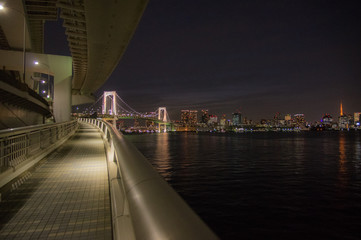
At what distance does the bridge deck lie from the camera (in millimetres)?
3021

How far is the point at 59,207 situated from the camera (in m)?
3.81

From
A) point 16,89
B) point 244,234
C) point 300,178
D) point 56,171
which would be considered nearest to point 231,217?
point 244,234

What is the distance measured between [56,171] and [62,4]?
6.08 meters

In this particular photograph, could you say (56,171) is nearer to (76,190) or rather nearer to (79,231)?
(76,190)

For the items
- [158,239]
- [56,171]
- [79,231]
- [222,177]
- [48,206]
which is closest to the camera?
[158,239]

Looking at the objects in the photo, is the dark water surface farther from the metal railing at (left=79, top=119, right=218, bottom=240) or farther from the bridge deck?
the metal railing at (left=79, top=119, right=218, bottom=240)

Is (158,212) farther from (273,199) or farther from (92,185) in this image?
(273,199)

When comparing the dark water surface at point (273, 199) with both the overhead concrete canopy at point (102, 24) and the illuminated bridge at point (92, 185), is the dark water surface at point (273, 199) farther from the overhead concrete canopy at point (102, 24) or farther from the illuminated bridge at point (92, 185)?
the overhead concrete canopy at point (102, 24)

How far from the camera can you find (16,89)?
14.0 meters

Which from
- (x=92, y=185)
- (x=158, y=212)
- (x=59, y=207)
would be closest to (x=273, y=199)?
(x=92, y=185)

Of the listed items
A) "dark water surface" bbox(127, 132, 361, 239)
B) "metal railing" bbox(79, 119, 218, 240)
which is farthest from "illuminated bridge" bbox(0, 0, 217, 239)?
"dark water surface" bbox(127, 132, 361, 239)

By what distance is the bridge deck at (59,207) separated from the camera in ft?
9.91

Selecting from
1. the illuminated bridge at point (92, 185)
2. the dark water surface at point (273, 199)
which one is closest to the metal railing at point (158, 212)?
the illuminated bridge at point (92, 185)

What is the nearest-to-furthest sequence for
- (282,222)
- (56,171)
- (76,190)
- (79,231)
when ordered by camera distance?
(79,231) < (76,190) < (56,171) < (282,222)
